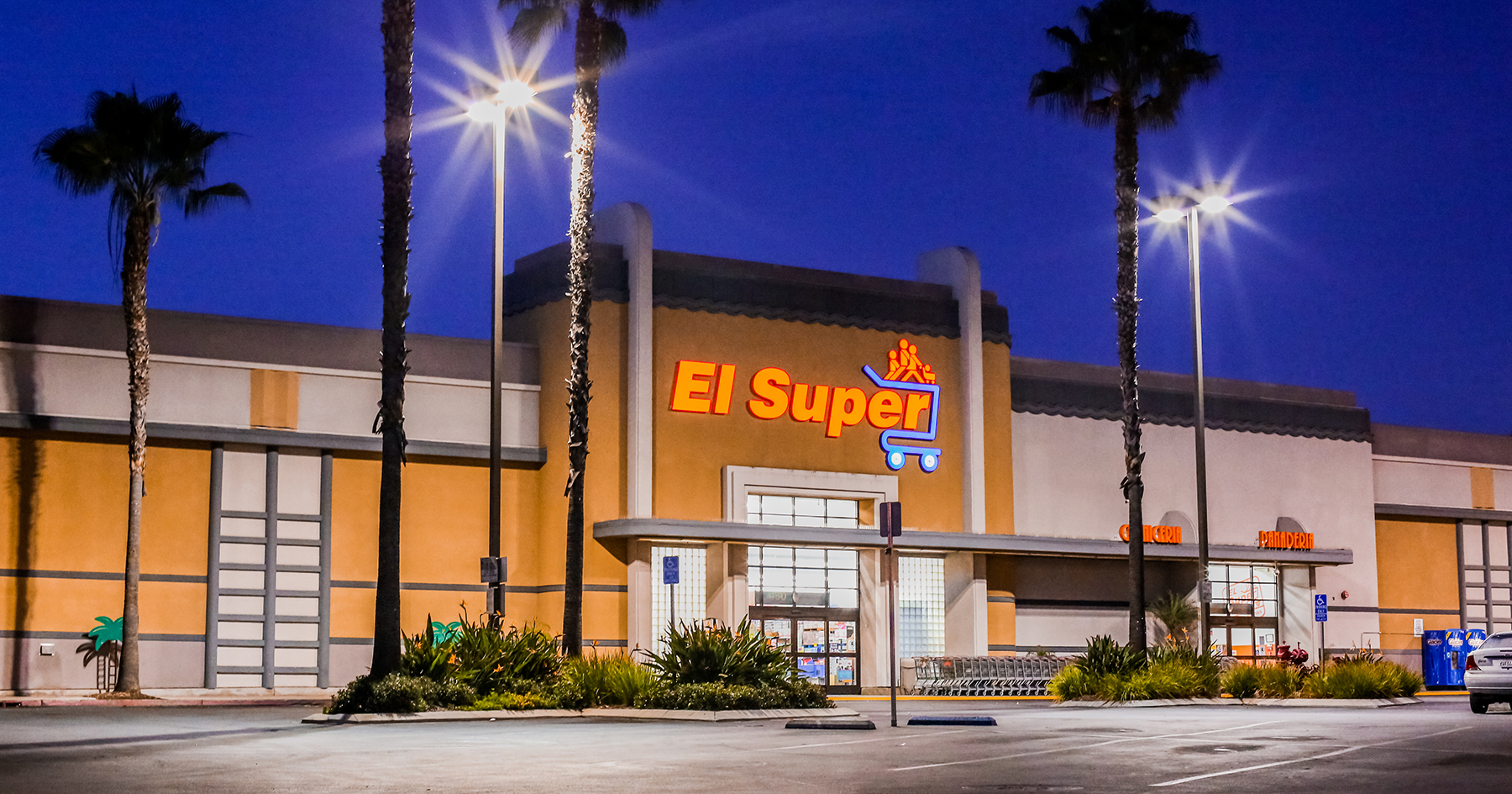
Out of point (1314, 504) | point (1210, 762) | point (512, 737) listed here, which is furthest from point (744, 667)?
point (1314, 504)

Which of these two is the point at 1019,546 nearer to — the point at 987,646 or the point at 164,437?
the point at 987,646

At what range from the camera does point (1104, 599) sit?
4447cm

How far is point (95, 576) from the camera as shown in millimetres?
31953

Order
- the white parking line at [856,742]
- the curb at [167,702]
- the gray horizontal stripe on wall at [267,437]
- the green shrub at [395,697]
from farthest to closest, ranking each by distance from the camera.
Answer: the gray horizontal stripe on wall at [267,437], the curb at [167,702], the green shrub at [395,697], the white parking line at [856,742]

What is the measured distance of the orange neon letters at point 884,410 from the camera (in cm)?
4000

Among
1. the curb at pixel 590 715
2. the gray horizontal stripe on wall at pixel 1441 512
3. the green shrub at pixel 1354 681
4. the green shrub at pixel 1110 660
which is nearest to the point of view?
the curb at pixel 590 715

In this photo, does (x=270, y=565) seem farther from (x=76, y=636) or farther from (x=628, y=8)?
(x=628, y=8)

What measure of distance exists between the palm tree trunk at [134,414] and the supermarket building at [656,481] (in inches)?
60.2

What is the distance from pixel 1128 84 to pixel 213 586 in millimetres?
21915

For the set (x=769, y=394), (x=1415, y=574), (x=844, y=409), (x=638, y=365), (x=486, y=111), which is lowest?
(x=1415, y=574)

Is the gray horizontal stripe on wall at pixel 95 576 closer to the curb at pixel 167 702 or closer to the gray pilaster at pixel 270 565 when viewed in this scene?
the gray pilaster at pixel 270 565

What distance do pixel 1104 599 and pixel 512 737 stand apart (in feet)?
93.8

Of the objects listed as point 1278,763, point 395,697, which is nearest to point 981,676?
point 395,697

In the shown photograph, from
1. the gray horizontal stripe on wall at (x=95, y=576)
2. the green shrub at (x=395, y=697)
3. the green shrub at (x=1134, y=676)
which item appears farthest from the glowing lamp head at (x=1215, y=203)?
the gray horizontal stripe on wall at (x=95, y=576)
